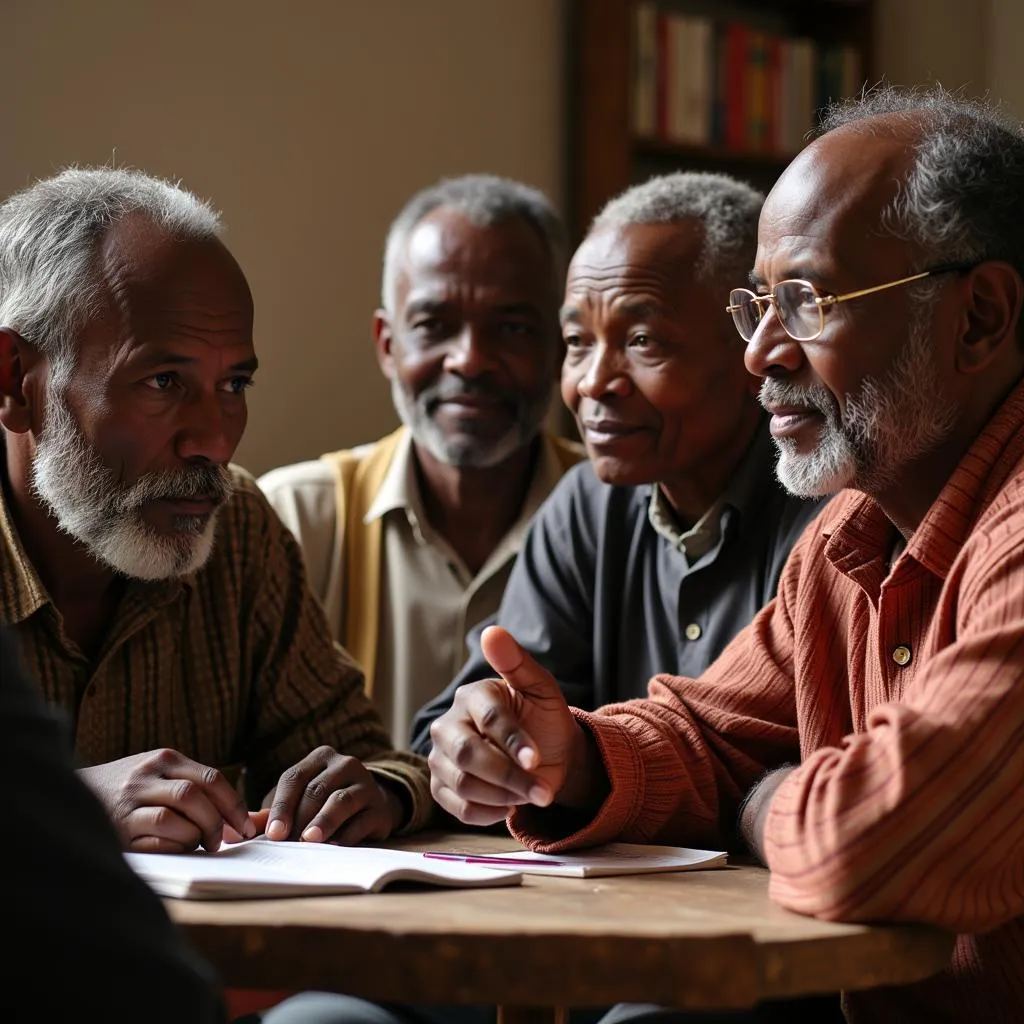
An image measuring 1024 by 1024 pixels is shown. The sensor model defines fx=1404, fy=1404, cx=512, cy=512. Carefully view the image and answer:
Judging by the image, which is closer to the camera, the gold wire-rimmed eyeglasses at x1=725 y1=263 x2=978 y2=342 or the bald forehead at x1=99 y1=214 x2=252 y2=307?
the gold wire-rimmed eyeglasses at x1=725 y1=263 x2=978 y2=342

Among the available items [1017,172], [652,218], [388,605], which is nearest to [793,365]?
[1017,172]

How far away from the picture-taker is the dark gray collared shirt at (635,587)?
2.42m

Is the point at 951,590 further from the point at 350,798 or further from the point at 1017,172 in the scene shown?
the point at 350,798

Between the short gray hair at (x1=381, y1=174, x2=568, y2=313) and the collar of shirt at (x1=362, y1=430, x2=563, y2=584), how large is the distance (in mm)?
401

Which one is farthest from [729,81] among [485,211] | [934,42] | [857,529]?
[857,529]

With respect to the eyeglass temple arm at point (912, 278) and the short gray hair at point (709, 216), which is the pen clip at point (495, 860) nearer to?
the eyeglass temple arm at point (912, 278)

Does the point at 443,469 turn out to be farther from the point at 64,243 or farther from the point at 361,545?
the point at 64,243

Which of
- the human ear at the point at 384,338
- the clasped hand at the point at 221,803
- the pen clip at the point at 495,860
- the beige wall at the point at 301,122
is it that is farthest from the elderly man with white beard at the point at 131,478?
the beige wall at the point at 301,122

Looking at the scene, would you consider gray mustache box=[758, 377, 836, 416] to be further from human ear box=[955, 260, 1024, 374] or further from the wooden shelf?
the wooden shelf

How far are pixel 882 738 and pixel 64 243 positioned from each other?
4.88ft

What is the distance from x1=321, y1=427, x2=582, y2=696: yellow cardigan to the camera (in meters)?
3.11

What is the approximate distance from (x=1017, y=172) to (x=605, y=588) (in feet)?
3.52

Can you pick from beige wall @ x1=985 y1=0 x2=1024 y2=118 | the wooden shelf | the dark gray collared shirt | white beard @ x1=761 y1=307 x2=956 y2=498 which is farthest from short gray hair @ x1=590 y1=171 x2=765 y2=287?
beige wall @ x1=985 y1=0 x2=1024 y2=118

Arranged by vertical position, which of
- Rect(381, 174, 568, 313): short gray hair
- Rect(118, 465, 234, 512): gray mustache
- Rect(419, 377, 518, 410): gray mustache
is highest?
Rect(381, 174, 568, 313): short gray hair
